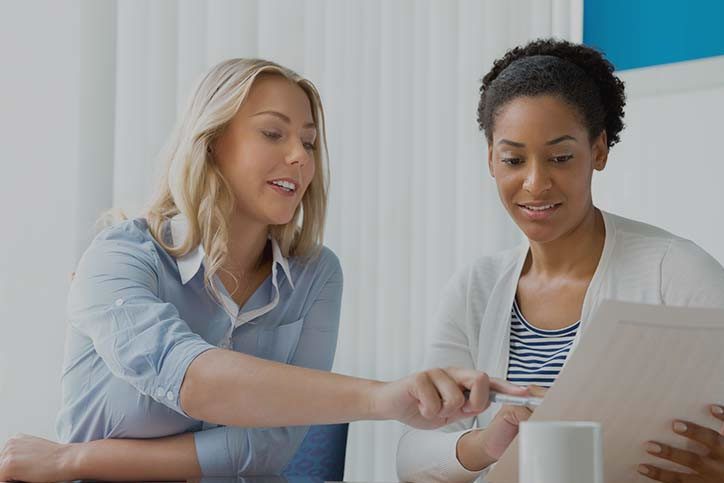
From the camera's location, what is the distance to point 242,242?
186 cm

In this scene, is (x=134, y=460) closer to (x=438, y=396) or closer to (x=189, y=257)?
(x=189, y=257)

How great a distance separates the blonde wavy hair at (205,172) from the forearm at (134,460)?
29 cm

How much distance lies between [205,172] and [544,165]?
0.61 meters

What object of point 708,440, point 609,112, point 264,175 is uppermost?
point 609,112

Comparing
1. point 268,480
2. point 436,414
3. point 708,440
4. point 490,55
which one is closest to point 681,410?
point 708,440

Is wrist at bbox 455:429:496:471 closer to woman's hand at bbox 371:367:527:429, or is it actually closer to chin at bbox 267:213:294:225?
woman's hand at bbox 371:367:527:429

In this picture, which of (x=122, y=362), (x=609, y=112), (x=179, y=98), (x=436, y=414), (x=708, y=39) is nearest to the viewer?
(x=436, y=414)

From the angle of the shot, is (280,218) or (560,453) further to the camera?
(280,218)

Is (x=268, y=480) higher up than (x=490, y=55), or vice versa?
(x=490, y=55)

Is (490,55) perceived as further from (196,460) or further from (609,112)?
(196,460)

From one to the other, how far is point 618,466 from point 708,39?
1.82 meters

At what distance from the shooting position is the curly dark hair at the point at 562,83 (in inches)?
70.5

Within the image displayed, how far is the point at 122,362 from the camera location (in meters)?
1.49

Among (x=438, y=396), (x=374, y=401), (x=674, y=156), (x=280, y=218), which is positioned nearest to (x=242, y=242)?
(x=280, y=218)
